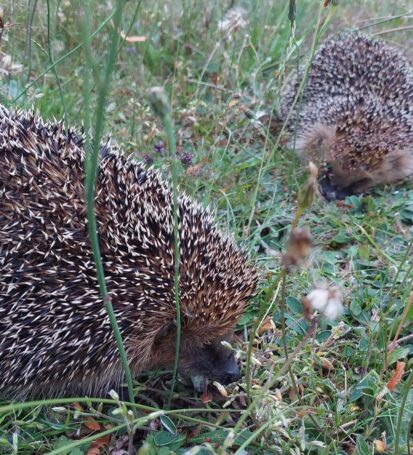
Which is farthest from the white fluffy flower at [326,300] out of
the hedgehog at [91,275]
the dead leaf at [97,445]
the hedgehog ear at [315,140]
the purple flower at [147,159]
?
the hedgehog ear at [315,140]

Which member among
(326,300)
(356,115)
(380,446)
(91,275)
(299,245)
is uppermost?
(299,245)

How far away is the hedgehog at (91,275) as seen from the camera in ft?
8.80

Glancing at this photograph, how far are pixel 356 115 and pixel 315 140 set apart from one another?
0.43m

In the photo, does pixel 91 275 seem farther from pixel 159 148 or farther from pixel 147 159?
pixel 159 148

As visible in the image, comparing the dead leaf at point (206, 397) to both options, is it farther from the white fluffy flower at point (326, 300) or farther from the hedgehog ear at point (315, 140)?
the hedgehog ear at point (315, 140)

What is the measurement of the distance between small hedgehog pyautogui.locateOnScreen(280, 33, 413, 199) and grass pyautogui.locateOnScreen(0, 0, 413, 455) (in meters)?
0.22

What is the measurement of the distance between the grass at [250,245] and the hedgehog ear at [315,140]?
159mm

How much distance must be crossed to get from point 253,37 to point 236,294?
13.4 feet

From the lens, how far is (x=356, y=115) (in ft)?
17.6

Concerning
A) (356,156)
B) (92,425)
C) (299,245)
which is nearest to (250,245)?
(92,425)

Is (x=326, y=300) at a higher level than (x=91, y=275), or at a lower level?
higher

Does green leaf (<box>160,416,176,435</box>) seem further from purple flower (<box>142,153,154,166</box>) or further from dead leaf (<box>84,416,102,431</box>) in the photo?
purple flower (<box>142,153,154,166</box>)

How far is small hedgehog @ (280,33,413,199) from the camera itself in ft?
17.1

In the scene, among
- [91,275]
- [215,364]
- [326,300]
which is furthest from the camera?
[215,364]
